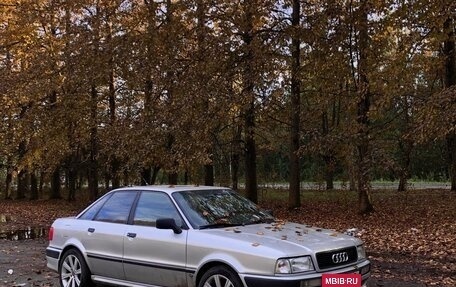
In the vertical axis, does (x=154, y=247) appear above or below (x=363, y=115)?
below

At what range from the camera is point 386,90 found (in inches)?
517

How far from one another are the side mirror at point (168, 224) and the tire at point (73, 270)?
6.10 feet

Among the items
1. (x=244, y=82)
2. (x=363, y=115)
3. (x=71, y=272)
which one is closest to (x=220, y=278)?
(x=71, y=272)

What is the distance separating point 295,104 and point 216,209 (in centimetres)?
1160

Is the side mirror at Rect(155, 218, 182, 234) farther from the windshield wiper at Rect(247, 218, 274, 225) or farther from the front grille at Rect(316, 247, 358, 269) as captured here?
the front grille at Rect(316, 247, 358, 269)

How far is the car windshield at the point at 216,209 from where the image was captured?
6.68m

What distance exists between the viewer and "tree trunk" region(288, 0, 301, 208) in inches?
686

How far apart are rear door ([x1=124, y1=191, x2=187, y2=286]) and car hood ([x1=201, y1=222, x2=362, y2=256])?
1.63 ft

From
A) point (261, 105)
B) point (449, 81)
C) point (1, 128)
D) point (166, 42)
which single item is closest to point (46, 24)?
point (1, 128)

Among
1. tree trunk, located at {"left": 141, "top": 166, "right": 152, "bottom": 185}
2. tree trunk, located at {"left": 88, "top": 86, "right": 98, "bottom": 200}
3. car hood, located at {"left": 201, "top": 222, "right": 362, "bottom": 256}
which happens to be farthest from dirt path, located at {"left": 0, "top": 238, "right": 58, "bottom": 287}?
tree trunk, located at {"left": 88, "top": 86, "right": 98, "bottom": 200}

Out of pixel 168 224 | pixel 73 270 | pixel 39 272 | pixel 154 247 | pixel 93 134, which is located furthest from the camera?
pixel 93 134

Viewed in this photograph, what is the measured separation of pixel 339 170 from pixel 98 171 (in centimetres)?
1202

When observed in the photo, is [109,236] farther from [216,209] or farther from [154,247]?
[216,209]

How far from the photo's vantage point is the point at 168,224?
6449 millimetres
